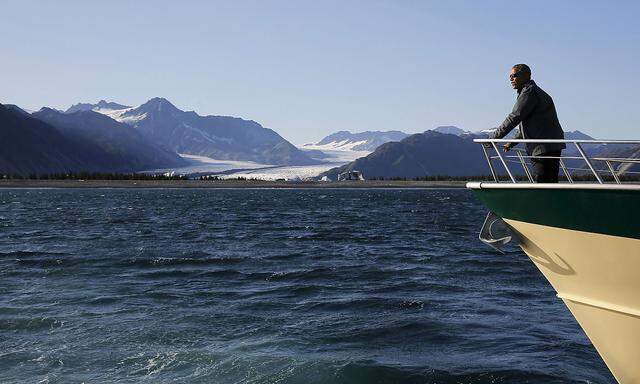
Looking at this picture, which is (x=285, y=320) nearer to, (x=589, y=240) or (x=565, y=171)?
(x=565, y=171)

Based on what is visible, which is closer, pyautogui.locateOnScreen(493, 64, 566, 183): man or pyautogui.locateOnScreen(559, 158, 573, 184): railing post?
pyautogui.locateOnScreen(493, 64, 566, 183): man

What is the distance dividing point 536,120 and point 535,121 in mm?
22

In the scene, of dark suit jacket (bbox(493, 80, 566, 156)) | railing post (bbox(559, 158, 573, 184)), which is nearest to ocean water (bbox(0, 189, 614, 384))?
railing post (bbox(559, 158, 573, 184))

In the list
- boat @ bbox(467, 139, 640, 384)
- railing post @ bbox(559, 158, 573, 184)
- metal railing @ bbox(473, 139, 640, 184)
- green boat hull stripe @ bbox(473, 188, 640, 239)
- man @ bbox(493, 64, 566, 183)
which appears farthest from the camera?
railing post @ bbox(559, 158, 573, 184)

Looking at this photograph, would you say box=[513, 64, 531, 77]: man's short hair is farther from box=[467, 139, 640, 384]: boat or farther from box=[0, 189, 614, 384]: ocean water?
box=[0, 189, 614, 384]: ocean water

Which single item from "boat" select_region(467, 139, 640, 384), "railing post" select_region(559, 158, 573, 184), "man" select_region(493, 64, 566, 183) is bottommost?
Answer: "boat" select_region(467, 139, 640, 384)

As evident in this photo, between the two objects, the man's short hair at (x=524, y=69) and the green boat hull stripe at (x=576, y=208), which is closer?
the green boat hull stripe at (x=576, y=208)

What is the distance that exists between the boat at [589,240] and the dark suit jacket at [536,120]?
0.37m

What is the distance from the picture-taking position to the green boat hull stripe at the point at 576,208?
9.16 m

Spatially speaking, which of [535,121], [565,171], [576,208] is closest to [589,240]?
[576,208]

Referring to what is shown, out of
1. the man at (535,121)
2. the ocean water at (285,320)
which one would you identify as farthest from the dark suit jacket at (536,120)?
the ocean water at (285,320)

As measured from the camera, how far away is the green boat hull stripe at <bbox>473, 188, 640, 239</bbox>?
9.16 meters

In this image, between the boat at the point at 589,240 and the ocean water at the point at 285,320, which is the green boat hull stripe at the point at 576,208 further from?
the ocean water at the point at 285,320

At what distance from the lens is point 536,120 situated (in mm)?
10602
